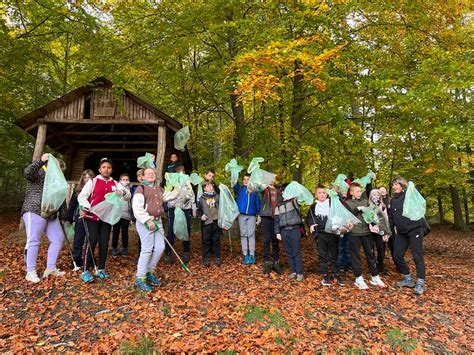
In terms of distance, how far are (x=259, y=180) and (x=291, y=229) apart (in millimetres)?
1184

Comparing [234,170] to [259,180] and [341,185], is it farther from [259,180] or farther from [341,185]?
[341,185]

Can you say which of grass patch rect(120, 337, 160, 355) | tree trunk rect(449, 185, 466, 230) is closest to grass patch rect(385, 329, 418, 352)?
grass patch rect(120, 337, 160, 355)

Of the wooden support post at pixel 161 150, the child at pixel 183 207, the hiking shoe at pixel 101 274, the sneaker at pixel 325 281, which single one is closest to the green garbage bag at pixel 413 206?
the sneaker at pixel 325 281

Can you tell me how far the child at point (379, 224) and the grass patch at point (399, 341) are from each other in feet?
6.62

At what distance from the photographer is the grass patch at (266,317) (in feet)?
13.4

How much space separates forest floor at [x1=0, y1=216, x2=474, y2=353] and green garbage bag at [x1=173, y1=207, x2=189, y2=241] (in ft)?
2.24

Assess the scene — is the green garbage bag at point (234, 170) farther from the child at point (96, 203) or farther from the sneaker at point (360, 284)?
the sneaker at point (360, 284)

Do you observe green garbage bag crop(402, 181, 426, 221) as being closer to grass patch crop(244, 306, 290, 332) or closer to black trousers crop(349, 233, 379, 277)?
black trousers crop(349, 233, 379, 277)

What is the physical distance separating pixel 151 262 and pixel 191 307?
1.10 m

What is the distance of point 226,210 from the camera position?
6461mm

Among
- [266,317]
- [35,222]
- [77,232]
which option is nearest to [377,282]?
[266,317]

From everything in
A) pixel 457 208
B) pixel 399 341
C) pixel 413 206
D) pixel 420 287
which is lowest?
pixel 399 341

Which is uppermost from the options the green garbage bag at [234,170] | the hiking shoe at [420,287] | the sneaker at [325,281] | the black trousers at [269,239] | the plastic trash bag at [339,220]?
the green garbage bag at [234,170]

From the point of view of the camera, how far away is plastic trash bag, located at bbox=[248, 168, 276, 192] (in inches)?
249
